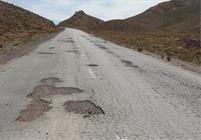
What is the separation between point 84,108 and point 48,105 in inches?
31.6

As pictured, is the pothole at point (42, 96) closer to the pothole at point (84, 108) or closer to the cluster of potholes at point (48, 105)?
the cluster of potholes at point (48, 105)

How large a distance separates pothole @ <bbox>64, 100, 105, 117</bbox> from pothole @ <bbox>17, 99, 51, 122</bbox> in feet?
1.45

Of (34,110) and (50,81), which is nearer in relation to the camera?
(34,110)

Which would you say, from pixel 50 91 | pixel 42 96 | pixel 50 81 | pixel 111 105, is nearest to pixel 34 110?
pixel 42 96

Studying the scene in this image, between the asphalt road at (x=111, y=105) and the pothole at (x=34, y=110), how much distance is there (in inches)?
4.2

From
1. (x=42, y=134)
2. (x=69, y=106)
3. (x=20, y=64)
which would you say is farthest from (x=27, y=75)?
(x=42, y=134)

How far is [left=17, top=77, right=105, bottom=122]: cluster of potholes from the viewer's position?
24.2 feet

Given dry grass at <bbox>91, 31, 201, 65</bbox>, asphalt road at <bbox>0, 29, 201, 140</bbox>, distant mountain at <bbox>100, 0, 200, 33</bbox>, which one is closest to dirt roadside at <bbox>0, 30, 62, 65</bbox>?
asphalt road at <bbox>0, 29, 201, 140</bbox>

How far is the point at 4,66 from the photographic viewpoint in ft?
48.2

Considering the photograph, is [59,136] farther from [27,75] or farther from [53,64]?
[53,64]

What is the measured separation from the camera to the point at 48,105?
26.6ft

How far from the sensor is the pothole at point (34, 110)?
7118 mm

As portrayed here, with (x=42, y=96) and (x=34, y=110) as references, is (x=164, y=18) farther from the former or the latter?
(x=34, y=110)

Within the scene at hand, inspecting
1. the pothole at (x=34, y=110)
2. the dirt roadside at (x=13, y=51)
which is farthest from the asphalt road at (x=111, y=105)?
the dirt roadside at (x=13, y=51)
